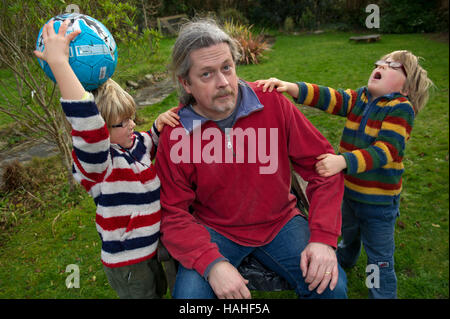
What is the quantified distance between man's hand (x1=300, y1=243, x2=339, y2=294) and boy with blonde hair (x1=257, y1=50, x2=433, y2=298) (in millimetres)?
464

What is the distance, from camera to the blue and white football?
1.68 metres

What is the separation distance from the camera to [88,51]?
5.68 ft

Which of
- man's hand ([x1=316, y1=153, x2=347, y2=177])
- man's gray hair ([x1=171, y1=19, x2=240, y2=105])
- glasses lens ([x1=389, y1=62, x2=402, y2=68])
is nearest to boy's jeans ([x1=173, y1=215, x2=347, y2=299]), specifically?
man's hand ([x1=316, y1=153, x2=347, y2=177])

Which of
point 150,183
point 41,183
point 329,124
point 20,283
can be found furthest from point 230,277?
point 329,124

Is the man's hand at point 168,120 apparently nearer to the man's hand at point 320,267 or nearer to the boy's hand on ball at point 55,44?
the boy's hand on ball at point 55,44

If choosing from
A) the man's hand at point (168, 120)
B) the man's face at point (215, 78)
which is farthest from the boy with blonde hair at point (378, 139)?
the man's hand at point (168, 120)

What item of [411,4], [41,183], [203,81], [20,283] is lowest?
[20,283]

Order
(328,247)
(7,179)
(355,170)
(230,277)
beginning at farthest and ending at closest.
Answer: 1. (7,179)
2. (355,170)
3. (328,247)
4. (230,277)

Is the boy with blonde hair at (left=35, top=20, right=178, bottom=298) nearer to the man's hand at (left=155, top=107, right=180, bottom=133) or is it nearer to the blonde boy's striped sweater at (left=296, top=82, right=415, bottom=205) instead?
the man's hand at (left=155, top=107, right=180, bottom=133)

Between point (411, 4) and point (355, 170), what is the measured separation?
13.4m

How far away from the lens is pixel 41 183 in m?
4.61

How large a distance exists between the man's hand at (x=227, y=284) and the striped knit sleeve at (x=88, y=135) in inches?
33.5

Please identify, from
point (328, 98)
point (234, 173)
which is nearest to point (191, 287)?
point (234, 173)

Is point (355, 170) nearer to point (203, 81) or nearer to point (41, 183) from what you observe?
point (203, 81)
